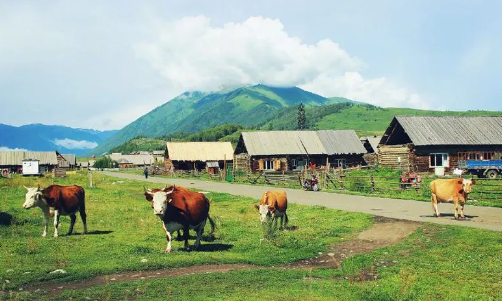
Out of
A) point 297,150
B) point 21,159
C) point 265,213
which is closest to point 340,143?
point 297,150

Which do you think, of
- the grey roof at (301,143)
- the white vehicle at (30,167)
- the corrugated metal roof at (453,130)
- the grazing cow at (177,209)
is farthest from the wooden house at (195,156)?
the grazing cow at (177,209)

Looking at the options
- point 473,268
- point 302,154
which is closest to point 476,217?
point 473,268

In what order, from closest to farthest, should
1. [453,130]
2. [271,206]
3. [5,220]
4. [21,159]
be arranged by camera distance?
[271,206] < [5,220] < [453,130] < [21,159]

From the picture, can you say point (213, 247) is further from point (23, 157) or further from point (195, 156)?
point (23, 157)

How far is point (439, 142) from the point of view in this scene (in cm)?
5031

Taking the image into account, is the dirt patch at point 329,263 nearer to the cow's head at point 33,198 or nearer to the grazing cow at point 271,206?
the grazing cow at point 271,206

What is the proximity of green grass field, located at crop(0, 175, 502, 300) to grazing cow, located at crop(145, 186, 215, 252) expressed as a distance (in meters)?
0.82

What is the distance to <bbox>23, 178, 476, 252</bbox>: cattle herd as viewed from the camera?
13453mm

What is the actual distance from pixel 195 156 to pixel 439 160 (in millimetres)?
47055

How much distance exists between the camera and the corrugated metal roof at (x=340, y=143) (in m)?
65.9

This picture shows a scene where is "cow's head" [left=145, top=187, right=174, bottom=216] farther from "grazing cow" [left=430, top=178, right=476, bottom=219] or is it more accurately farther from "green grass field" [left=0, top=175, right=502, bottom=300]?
"grazing cow" [left=430, top=178, right=476, bottom=219]

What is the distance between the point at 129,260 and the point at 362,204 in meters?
17.2

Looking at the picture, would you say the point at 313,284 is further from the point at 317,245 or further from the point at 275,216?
the point at 275,216

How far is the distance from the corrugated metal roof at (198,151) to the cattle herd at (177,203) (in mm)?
65032
